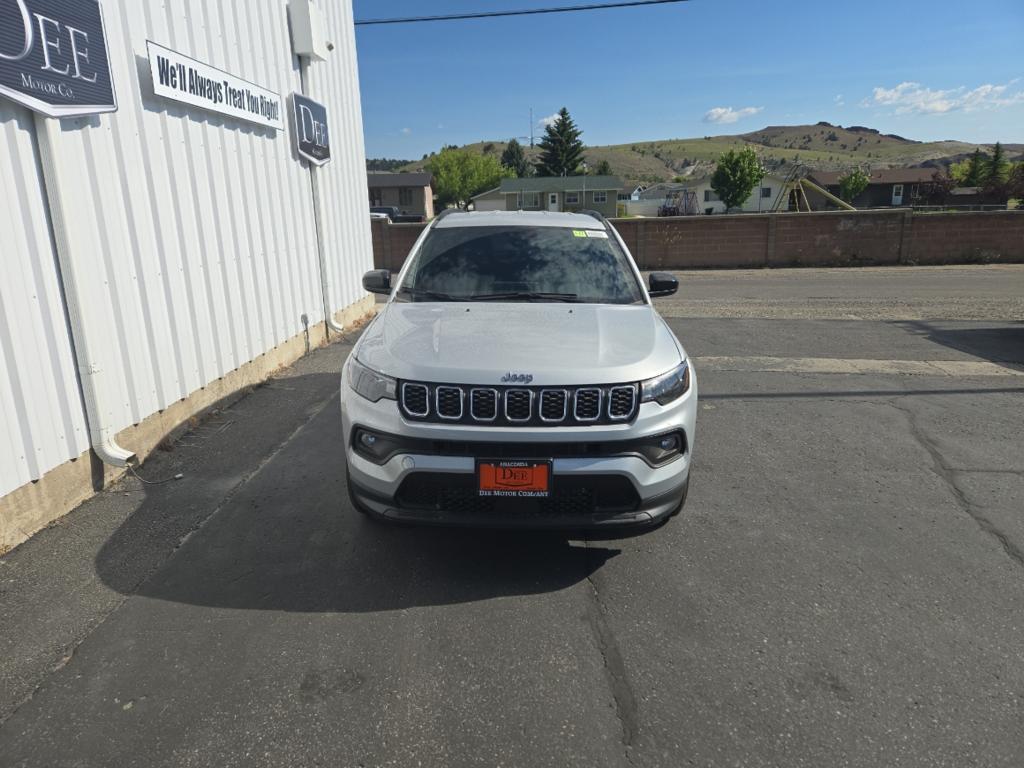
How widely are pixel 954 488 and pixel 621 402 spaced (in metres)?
Result: 3.00

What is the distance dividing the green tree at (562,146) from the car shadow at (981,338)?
8470cm

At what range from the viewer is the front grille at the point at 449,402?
3.07m

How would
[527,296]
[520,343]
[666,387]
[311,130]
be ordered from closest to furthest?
[666,387]
[520,343]
[527,296]
[311,130]

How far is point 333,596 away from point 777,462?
345cm

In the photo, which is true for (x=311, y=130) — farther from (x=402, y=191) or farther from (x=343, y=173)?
(x=402, y=191)

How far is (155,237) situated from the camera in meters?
5.17

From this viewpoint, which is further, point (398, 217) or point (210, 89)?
point (398, 217)

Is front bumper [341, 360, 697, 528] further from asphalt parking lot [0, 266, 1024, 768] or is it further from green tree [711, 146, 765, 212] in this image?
green tree [711, 146, 765, 212]

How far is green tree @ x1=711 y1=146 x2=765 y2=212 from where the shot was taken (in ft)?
252

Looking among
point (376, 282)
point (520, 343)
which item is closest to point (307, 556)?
point (520, 343)

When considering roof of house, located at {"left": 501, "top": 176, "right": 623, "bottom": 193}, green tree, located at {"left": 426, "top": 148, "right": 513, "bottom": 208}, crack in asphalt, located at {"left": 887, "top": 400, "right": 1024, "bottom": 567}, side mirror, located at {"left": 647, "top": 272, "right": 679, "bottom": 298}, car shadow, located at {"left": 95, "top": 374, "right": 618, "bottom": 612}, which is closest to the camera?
car shadow, located at {"left": 95, "top": 374, "right": 618, "bottom": 612}

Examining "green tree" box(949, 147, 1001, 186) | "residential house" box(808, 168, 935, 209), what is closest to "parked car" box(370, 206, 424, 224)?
"residential house" box(808, 168, 935, 209)

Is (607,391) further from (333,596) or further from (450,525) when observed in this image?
(333,596)

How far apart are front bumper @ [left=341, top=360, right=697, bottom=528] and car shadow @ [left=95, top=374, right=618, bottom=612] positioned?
0.14 metres
